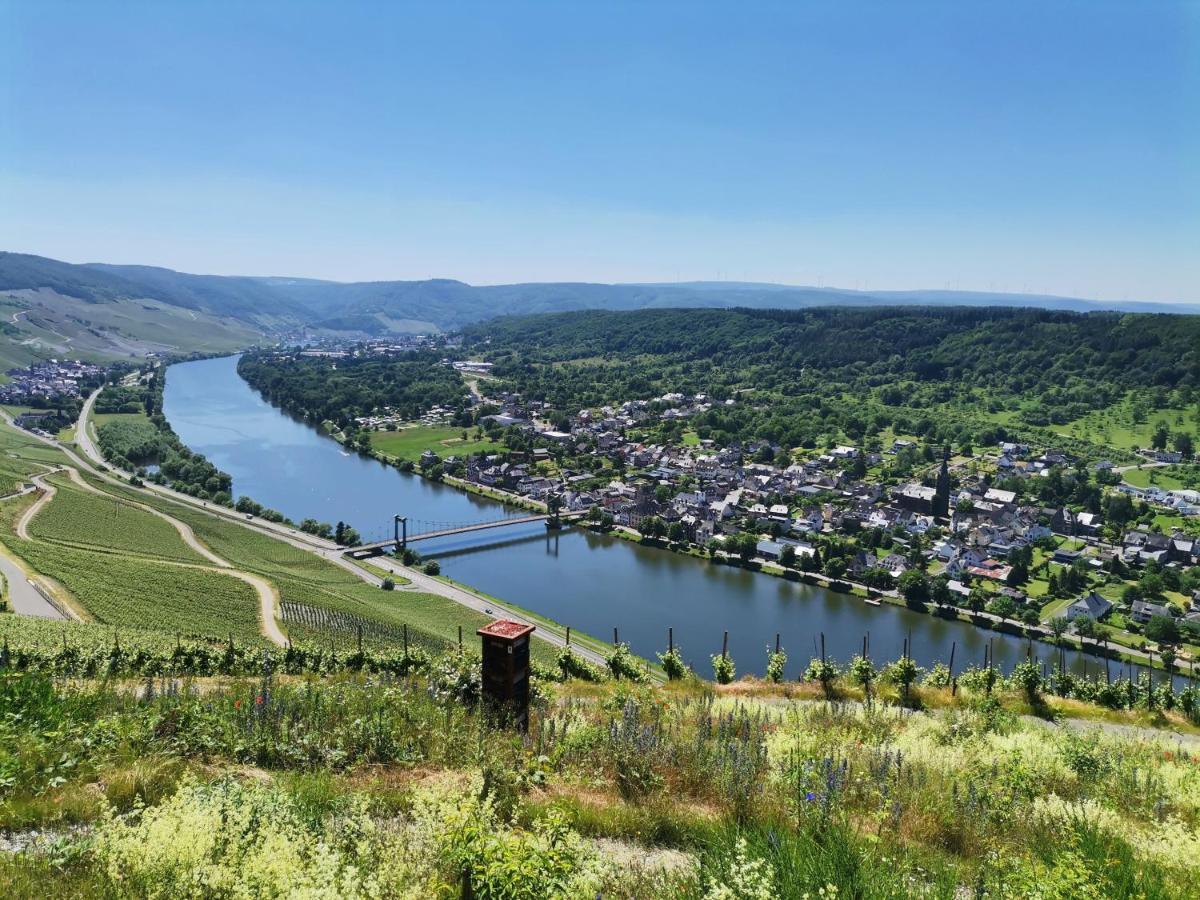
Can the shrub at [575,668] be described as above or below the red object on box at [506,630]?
below

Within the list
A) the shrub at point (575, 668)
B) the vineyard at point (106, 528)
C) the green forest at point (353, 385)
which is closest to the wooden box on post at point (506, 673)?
the shrub at point (575, 668)

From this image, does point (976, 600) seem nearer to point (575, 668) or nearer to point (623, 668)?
point (575, 668)

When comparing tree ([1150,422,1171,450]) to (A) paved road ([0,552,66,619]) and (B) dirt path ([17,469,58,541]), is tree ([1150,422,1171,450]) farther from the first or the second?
(B) dirt path ([17,469,58,541])

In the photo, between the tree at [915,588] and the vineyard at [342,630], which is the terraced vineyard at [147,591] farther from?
the tree at [915,588]

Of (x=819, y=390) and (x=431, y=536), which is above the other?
(x=819, y=390)

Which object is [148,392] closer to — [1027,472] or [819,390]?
[819,390]

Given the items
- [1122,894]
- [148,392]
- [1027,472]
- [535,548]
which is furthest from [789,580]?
[148,392]
